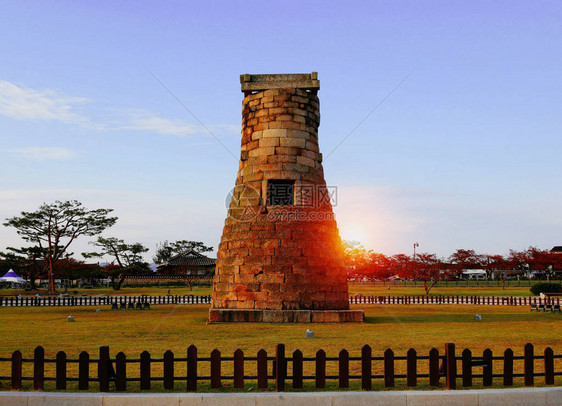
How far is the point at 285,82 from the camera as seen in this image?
62.3 feet

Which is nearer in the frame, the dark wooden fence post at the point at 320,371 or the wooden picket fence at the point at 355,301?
the dark wooden fence post at the point at 320,371

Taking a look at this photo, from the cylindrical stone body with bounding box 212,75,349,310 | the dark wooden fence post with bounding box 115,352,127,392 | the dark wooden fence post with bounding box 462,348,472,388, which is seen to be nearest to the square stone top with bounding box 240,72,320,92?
the cylindrical stone body with bounding box 212,75,349,310

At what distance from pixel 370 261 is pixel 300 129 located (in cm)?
4651

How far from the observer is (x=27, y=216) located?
4959 centimetres

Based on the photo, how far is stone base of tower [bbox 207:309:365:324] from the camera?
55.2 feet

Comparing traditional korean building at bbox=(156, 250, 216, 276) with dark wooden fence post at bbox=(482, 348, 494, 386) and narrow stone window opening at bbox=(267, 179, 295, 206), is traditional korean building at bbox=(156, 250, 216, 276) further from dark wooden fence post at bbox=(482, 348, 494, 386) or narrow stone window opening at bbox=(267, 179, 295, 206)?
dark wooden fence post at bbox=(482, 348, 494, 386)

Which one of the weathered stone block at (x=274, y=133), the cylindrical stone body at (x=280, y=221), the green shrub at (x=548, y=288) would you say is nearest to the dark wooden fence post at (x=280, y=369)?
the cylindrical stone body at (x=280, y=221)

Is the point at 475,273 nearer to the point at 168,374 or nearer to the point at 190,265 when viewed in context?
the point at 190,265

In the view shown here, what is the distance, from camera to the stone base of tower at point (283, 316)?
16.8 metres

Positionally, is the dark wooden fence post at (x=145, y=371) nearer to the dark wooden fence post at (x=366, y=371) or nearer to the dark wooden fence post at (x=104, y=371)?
the dark wooden fence post at (x=104, y=371)

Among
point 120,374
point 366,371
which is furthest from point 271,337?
point 120,374

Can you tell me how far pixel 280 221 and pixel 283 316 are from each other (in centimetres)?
Answer: 344

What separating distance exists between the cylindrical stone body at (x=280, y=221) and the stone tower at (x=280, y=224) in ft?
0.12

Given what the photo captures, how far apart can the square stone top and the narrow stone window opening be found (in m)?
3.78
